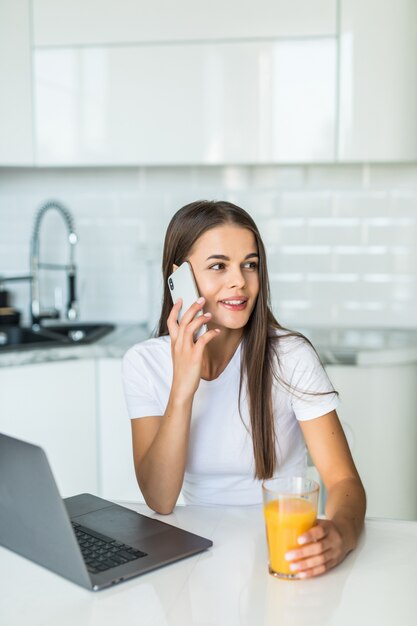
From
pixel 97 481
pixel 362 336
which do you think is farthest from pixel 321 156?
pixel 97 481

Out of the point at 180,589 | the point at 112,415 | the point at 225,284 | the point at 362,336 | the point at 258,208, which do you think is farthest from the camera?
the point at 258,208

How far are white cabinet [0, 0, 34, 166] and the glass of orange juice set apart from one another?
210 centimetres

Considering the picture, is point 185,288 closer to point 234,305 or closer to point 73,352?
point 234,305

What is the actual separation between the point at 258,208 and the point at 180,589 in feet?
7.31

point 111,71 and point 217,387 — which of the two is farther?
point 111,71

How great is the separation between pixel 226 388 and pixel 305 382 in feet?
0.55

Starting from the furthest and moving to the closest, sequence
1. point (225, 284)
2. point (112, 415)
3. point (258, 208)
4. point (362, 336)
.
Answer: point (258, 208), point (362, 336), point (112, 415), point (225, 284)

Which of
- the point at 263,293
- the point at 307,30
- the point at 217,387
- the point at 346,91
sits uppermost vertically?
the point at 307,30

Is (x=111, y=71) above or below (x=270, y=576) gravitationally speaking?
above

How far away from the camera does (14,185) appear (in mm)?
3242

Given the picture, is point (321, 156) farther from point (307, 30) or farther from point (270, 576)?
point (270, 576)

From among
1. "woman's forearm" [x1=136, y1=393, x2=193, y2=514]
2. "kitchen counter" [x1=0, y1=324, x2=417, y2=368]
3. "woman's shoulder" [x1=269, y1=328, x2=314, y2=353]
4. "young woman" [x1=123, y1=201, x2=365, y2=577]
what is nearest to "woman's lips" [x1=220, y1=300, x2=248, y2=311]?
"young woman" [x1=123, y1=201, x2=365, y2=577]

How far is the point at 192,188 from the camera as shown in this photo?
124 inches

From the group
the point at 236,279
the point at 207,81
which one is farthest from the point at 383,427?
the point at 207,81
